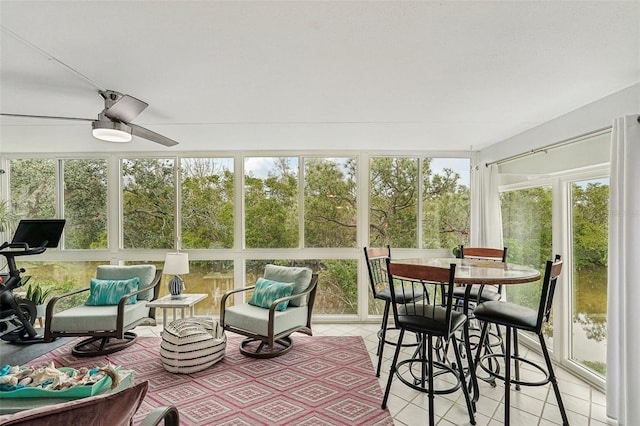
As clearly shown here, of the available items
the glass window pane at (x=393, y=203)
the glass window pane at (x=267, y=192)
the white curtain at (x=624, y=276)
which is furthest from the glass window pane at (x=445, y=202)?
the white curtain at (x=624, y=276)

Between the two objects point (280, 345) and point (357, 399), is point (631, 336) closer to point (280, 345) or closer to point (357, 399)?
point (357, 399)

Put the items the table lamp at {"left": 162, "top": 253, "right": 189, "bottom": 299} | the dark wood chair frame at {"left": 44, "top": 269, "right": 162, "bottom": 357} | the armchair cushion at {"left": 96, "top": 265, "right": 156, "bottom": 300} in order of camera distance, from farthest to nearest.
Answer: the armchair cushion at {"left": 96, "top": 265, "right": 156, "bottom": 300} → the table lamp at {"left": 162, "top": 253, "right": 189, "bottom": 299} → the dark wood chair frame at {"left": 44, "top": 269, "right": 162, "bottom": 357}

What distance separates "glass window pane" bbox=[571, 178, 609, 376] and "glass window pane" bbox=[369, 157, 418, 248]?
194 centimetres

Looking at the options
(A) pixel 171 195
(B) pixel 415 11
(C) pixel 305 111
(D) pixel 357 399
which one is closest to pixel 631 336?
(D) pixel 357 399

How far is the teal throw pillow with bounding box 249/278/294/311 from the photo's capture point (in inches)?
140

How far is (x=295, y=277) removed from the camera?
3738 millimetres

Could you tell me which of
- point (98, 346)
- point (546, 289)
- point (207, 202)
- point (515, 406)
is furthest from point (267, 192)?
point (515, 406)

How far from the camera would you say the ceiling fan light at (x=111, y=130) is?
7.47 ft

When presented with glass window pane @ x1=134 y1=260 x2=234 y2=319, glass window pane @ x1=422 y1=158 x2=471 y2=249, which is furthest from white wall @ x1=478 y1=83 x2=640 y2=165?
glass window pane @ x1=134 y1=260 x2=234 y2=319

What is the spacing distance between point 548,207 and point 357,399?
277 centimetres

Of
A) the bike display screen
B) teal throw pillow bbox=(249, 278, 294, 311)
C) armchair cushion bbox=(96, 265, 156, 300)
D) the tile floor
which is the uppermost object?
the bike display screen

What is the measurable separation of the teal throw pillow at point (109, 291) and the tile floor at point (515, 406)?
2.98 m

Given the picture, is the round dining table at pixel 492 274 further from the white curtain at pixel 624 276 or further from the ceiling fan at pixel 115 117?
the ceiling fan at pixel 115 117

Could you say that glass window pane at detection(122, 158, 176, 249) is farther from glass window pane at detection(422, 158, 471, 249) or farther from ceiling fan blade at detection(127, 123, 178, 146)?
glass window pane at detection(422, 158, 471, 249)
